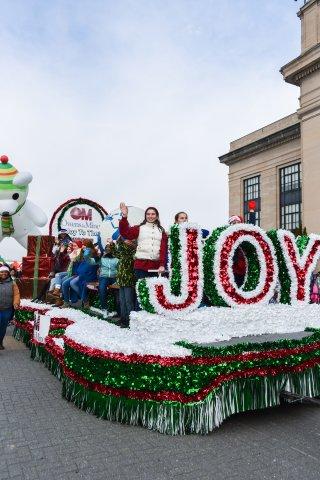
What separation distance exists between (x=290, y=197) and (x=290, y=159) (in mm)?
3201

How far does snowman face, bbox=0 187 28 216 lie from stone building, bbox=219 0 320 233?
19845 millimetres

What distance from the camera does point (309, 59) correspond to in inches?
1108

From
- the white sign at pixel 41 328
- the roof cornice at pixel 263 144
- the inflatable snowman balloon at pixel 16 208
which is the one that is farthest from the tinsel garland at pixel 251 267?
the roof cornice at pixel 263 144

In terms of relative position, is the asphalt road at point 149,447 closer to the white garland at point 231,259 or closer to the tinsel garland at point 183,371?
the tinsel garland at point 183,371

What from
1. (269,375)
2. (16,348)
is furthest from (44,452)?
(16,348)

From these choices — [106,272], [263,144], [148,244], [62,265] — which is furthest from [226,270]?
[263,144]

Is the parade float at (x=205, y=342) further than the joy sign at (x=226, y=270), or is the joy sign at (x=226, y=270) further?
the joy sign at (x=226, y=270)

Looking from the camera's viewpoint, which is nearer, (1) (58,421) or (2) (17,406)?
(1) (58,421)

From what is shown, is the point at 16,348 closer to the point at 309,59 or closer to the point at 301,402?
the point at 301,402

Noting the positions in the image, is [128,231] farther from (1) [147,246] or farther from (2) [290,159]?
(2) [290,159]

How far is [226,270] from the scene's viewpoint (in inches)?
195

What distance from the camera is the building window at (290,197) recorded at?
3606 cm

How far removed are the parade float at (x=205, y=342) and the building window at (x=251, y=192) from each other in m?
35.1

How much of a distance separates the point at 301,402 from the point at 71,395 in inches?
104
